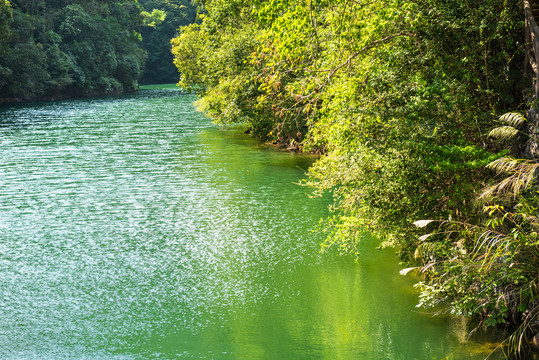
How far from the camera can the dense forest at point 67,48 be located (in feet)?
204

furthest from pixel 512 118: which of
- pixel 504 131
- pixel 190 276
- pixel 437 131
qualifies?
pixel 190 276

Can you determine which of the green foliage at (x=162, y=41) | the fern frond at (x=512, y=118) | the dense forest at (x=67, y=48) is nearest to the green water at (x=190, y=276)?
the fern frond at (x=512, y=118)

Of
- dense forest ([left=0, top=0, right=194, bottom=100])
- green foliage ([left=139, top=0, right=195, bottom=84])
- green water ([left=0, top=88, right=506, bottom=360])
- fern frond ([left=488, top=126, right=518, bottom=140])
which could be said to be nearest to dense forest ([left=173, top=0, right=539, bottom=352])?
fern frond ([left=488, top=126, right=518, bottom=140])

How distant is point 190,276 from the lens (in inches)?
547

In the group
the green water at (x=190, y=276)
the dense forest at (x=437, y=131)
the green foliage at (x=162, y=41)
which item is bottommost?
the green water at (x=190, y=276)

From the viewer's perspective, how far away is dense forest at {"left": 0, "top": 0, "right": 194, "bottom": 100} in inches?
2451

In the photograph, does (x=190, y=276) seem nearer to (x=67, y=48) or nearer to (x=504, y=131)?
A: (x=504, y=131)

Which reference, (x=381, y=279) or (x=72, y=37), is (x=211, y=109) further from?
(x=72, y=37)

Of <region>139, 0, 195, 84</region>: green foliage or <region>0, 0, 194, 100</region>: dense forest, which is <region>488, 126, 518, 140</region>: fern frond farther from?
<region>139, 0, 195, 84</region>: green foliage

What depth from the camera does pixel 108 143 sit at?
34.4 m

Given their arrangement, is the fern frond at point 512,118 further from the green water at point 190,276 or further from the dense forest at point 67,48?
the dense forest at point 67,48

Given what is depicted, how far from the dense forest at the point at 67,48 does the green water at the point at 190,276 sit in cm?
3970

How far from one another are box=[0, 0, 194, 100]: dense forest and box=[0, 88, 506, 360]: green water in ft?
130

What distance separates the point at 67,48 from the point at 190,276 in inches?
2584
